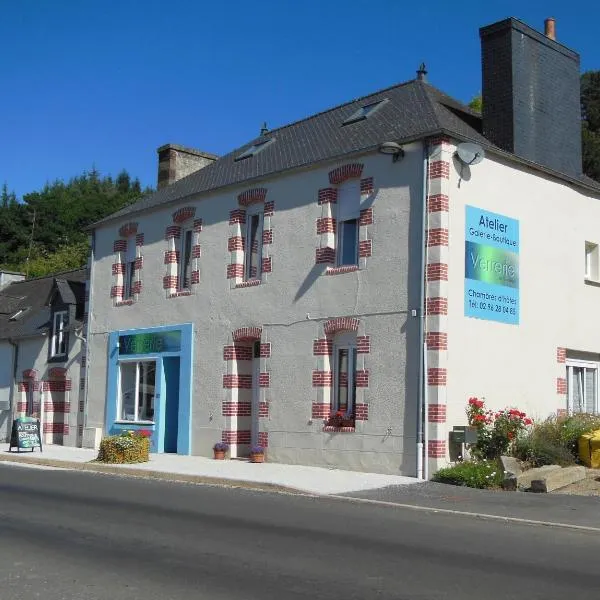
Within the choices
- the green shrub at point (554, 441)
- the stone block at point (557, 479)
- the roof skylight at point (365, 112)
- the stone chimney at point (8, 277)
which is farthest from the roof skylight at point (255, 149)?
the stone chimney at point (8, 277)

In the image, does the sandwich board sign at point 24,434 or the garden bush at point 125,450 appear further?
the sandwich board sign at point 24,434

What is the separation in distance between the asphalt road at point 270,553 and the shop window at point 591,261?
998cm

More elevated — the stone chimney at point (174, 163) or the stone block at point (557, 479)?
the stone chimney at point (174, 163)

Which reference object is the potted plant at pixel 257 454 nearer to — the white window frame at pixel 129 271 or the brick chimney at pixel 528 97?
the white window frame at pixel 129 271

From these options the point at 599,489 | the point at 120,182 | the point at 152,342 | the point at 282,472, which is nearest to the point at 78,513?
the point at 282,472

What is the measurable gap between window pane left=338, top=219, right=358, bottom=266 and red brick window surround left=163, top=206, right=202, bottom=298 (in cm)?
513

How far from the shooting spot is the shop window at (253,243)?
19547 mm

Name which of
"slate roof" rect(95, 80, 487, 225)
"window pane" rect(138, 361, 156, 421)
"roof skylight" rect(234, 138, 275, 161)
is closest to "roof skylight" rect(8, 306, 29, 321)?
"slate roof" rect(95, 80, 487, 225)

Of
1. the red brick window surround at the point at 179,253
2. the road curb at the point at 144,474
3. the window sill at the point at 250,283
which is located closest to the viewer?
the road curb at the point at 144,474

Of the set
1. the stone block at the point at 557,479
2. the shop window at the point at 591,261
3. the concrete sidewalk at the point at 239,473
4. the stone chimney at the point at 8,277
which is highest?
the stone chimney at the point at 8,277

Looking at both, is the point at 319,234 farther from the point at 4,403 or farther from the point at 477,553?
the point at 4,403

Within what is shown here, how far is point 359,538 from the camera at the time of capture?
899cm

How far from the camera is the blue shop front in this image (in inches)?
811

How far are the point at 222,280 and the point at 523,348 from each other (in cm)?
721
